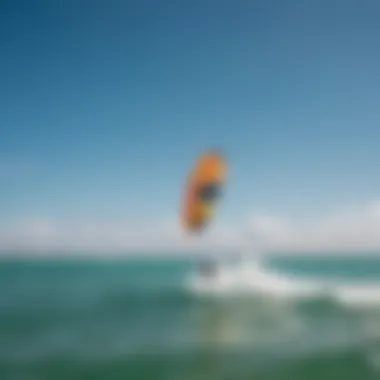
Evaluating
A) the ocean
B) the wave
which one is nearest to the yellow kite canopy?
the ocean

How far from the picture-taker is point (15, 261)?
3.44 metres

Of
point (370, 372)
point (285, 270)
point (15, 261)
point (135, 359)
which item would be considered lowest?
point (370, 372)

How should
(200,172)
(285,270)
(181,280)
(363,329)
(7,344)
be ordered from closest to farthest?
(200,172) → (7,344) → (363,329) → (181,280) → (285,270)

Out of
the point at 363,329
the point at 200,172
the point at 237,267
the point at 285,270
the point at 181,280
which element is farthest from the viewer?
the point at 285,270

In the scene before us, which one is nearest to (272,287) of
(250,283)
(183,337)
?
(250,283)

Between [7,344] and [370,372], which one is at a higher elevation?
[7,344]

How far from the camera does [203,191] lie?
3158mm

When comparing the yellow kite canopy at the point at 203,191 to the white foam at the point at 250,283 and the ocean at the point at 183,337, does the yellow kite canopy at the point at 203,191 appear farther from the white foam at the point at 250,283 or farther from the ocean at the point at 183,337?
the white foam at the point at 250,283

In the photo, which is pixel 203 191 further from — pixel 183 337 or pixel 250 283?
pixel 250 283

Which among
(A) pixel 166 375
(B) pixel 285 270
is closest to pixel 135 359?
(A) pixel 166 375

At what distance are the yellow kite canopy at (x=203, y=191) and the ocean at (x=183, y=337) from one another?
466 mm

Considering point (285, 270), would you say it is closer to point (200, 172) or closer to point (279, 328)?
point (279, 328)

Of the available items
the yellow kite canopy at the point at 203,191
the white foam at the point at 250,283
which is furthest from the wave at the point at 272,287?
the yellow kite canopy at the point at 203,191

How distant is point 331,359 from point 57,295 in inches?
85.3
